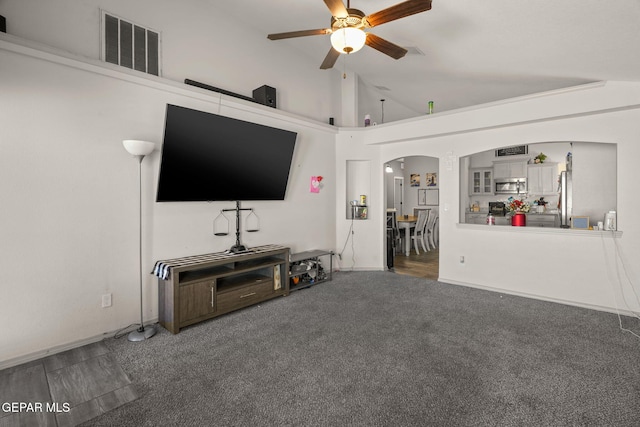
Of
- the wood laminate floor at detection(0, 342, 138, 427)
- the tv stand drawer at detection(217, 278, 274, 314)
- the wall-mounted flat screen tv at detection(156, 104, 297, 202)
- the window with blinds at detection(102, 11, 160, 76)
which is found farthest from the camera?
the tv stand drawer at detection(217, 278, 274, 314)

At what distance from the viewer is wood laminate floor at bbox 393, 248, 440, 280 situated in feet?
17.8

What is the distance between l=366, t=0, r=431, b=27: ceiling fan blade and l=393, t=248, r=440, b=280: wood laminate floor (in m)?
4.06

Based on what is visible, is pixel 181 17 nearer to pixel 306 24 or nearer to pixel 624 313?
pixel 306 24

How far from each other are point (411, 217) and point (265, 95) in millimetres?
5117

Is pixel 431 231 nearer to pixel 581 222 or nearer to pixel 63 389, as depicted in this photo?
pixel 581 222

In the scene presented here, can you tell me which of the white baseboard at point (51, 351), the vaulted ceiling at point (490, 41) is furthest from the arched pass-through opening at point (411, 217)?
the white baseboard at point (51, 351)

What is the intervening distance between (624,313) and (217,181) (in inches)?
200

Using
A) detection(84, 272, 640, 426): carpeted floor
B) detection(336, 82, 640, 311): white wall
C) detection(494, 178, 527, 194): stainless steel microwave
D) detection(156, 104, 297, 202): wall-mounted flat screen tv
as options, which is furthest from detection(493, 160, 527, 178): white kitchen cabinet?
detection(156, 104, 297, 202): wall-mounted flat screen tv

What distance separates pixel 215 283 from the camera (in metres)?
3.29

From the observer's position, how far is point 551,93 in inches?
145

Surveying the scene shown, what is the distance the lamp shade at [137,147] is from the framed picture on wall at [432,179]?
8.45 metres

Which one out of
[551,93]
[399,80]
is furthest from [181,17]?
[551,93]

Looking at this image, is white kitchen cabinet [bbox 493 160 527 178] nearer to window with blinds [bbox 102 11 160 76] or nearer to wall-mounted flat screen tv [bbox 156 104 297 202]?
wall-mounted flat screen tv [bbox 156 104 297 202]

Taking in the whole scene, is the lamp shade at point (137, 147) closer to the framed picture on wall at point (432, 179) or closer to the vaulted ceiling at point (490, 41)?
the vaulted ceiling at point (490, 41)
